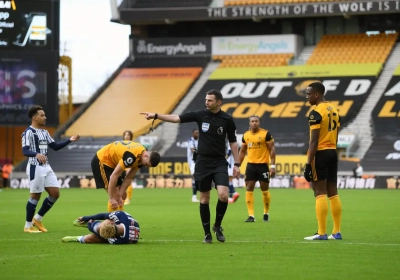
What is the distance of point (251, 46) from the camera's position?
54781mm

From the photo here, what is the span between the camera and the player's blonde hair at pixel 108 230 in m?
12.9

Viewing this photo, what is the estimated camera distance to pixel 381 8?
5041 cm

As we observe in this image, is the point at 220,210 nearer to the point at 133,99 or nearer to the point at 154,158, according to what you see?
the point at 154,158

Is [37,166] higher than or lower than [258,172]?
higher

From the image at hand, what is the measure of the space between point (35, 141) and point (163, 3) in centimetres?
4073

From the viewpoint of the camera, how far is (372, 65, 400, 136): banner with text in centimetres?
4669

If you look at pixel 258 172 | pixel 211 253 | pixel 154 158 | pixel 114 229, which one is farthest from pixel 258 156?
pixel 211 253

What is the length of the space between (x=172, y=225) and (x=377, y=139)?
29.3 metres

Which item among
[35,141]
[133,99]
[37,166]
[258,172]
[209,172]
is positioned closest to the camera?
[209,172]

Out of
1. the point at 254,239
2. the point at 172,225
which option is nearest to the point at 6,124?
the point at 172,225

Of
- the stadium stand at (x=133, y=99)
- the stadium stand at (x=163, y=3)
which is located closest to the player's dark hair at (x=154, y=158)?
the stadium stand at (x=133, y=99)

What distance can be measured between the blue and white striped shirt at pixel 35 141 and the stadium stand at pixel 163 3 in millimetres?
39598

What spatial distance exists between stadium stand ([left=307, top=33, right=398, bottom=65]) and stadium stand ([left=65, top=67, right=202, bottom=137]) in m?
7.33

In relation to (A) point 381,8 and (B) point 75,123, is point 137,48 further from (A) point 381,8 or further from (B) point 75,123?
(A) point 381,8
